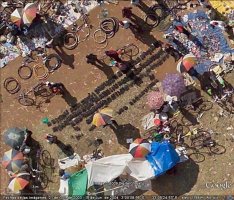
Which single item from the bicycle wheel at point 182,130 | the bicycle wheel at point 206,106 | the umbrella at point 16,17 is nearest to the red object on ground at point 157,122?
the bicycle wheel at point 182,130

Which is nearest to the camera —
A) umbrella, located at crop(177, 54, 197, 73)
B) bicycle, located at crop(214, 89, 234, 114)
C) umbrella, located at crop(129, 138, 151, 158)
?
umbrella, located at crop(129, 138, 151, 158)

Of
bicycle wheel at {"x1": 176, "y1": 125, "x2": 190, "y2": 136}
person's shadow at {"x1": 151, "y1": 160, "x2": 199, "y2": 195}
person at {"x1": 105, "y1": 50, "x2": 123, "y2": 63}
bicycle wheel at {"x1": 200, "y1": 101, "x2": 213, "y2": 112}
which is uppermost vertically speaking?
person at {"x1": 105, "y1": 50, "x2": 123, "y2": 63}

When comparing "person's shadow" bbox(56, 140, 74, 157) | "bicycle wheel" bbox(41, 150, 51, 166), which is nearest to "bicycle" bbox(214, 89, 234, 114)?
"person's shadow" bbox(56, 140, 74, 157)

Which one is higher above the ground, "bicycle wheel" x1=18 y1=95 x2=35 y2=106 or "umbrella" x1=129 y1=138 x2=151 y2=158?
"bicycle wheel" x1=18 y1=95 x2=35 y2=106

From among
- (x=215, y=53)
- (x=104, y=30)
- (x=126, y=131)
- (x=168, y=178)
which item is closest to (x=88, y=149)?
(x=126, y=131)

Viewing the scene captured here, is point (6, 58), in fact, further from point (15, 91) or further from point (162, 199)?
point (162, 199)

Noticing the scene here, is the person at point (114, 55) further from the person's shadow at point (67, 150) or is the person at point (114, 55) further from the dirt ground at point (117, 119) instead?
the person's shadow at point (67, 150)

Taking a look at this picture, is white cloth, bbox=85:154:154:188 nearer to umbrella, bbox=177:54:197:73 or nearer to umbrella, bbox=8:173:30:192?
umbrella, bbox=8:173:30:192
